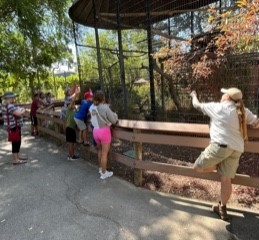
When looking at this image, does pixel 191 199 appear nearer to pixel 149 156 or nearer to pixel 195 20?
pixel 149 156

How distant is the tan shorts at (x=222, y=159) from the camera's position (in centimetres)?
328

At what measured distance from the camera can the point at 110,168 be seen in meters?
5.54

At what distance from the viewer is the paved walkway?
3.30 meters

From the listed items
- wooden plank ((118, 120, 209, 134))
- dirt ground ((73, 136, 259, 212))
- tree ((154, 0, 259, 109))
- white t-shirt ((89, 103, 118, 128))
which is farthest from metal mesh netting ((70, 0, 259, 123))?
white t-shirt ((89, 103, 118, 128))

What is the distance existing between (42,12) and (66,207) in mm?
8651

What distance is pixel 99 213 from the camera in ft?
12.5

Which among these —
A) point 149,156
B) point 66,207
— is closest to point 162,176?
point 149,156

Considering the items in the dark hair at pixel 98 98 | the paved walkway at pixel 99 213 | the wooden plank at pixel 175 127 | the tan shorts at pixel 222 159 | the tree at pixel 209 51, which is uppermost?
the tree at pixel 209 51

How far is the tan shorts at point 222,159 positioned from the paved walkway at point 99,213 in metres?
0.59

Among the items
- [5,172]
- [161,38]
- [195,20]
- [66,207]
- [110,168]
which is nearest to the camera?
[66,207]

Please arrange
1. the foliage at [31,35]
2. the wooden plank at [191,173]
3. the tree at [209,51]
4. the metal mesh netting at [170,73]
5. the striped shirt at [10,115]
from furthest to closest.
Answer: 1. the foliage at [31,35]
2. the striped shirt at [10,115]
3. the metal mesh netting at [170,73]
4. the tree at [209,51]
5. the wooden plank at [191,173]

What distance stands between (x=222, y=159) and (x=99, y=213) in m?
1.67

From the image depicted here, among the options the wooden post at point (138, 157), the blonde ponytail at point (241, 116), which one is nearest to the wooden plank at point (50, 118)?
the wooden post at point (138, 157)

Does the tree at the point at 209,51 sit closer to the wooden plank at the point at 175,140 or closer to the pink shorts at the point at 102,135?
the wooden plank at the point at 175,140
